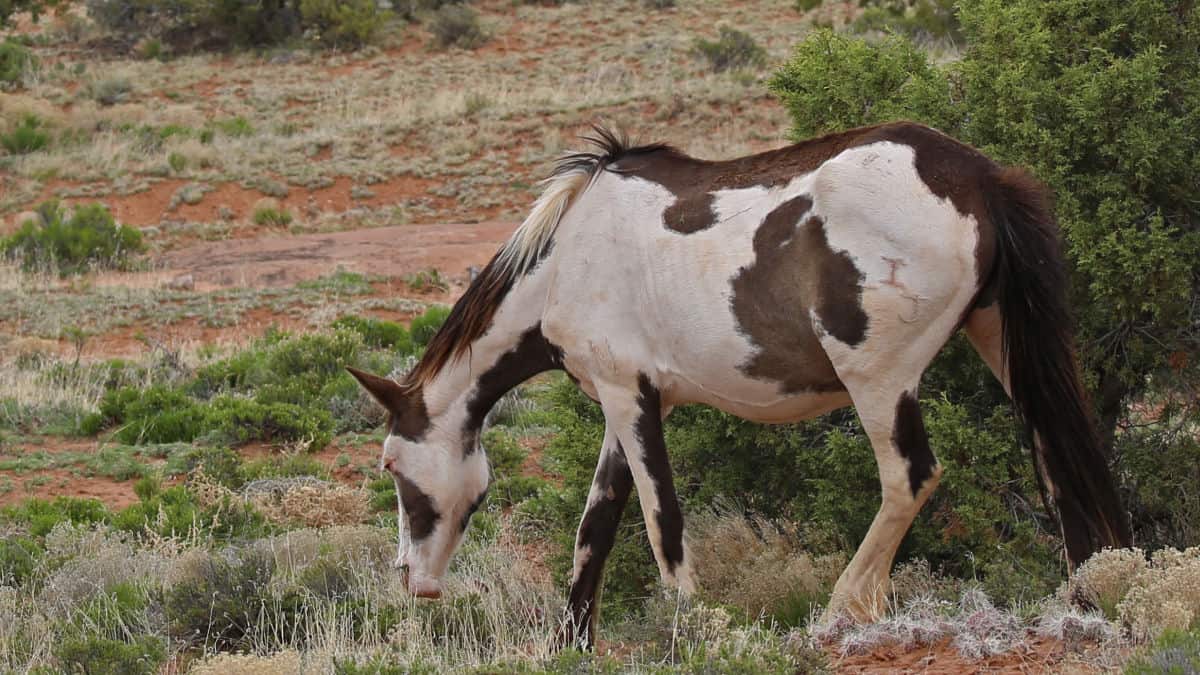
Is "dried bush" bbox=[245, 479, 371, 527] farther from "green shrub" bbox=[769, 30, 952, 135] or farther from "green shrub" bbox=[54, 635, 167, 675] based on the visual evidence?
"green shrub" bbox=[769, 30, 952, 135]

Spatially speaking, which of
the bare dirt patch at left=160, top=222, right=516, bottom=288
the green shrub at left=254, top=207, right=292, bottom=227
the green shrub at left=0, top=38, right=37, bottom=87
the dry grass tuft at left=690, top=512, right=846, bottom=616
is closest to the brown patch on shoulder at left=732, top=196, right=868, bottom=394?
the dry grass tuft at left=690, top=512, right=846, bottom=616

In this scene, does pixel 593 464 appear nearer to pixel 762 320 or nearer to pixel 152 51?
pixel 762 320

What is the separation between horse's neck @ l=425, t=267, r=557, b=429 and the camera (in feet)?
19.8

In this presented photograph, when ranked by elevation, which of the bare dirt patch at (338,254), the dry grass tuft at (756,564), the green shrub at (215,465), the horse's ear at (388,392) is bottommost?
the bare dirt patch at (338,254)

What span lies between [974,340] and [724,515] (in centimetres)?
216

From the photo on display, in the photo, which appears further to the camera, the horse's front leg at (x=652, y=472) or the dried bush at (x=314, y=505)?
the dried bush at (x=314, y=505)

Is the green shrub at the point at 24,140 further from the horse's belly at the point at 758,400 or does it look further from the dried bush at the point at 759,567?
the horse's belly at the point at 758,400

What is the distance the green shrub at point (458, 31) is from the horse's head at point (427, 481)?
1328 inches

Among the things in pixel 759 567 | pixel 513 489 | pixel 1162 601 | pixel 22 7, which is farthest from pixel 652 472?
pixel 22 7

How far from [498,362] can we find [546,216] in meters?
0.70

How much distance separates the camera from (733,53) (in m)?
33.3

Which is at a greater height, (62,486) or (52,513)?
(52,513)

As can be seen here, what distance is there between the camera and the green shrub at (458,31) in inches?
1533

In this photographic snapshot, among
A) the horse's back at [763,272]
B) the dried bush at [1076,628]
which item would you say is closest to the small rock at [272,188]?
the horse's back at [763,272]
